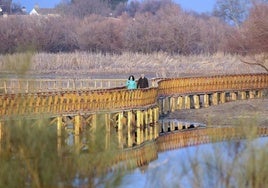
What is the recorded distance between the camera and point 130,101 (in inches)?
1649

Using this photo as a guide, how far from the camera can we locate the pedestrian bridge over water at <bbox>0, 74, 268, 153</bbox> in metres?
34.3

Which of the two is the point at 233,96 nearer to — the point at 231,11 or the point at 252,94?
the point at 252,94

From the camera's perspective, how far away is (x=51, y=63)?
3184 inches

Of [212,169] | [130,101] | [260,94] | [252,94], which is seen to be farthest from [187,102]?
[212,169]

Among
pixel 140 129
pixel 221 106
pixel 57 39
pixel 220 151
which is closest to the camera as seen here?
pixel 220 151

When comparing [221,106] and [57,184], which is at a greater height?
[57,184]

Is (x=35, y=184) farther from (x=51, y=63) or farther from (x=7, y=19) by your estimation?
(x=7, y=19)

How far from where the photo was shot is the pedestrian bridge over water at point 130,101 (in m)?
34.3

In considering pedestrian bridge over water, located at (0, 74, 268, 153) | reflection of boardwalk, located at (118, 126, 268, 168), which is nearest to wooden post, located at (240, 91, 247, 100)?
pedestrian bridge over water, located at (0, 74, 268, 153)

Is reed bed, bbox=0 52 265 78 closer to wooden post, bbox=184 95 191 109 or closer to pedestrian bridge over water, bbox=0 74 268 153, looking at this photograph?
pedestrian bridge over water, bbox=0 74 268 153

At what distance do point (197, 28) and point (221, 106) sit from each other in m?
51.8

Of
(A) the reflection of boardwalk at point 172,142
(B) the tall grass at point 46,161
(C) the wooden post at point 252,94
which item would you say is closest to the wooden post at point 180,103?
(C) the wooden post at point 252,94

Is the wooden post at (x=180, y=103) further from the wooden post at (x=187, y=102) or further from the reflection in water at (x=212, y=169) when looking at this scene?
the reflection in water at (x=212, y=169)

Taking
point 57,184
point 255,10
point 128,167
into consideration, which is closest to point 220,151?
point 128,167
